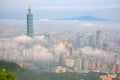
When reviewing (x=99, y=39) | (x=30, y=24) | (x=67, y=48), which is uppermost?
(x=30, y=24)

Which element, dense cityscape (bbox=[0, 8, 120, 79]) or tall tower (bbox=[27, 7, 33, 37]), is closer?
dense cityscape (bbox=[0, 8, 120, 79])

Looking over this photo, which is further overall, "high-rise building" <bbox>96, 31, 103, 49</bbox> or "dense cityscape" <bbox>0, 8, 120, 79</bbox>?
"high-rise building" <bbox>96, 31, 103, 49</bbox>

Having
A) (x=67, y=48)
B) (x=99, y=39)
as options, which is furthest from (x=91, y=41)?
(x=67, y=48)

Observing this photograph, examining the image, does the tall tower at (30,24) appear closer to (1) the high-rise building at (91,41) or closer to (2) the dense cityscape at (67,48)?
(2) the dense cityscape at (67,48)

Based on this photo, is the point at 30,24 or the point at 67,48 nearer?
the point at 67,48

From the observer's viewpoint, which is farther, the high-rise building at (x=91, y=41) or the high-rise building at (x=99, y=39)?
the high-rise building at (x=99, y=39)

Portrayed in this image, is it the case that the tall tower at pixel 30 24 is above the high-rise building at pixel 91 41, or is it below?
above

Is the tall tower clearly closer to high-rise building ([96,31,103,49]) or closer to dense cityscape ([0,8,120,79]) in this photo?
dense cityscape ([0,8,120,79])

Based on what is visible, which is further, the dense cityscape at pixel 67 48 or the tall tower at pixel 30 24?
the tall tower at pixel 30 24

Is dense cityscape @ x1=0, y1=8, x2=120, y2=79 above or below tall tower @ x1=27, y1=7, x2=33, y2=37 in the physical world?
below

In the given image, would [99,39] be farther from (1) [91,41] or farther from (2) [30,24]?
(2) [30,24]

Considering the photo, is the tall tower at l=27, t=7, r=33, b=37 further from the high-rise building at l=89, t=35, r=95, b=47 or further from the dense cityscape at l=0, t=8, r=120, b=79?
the high-rise building at l=89, t=35, r=95, b=47

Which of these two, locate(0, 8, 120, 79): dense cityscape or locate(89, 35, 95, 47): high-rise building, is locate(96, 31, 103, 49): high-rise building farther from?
locate(89, 35, 95, 47): high-rise building
